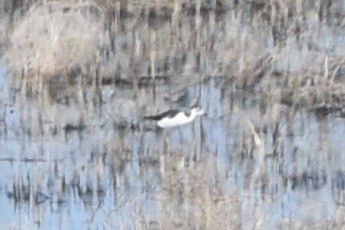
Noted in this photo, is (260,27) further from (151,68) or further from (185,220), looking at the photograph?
(185,220)

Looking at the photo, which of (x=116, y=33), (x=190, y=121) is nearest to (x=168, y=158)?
(x=190, y=121)

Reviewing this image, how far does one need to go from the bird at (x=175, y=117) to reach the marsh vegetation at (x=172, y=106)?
32 millimetres

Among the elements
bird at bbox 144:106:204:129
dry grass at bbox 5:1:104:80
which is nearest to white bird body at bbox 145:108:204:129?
bird at bbox 144:106:204:129

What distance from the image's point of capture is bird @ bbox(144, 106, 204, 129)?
626cm

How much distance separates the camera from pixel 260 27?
21.6ft

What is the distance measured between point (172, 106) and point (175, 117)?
0.29 feet

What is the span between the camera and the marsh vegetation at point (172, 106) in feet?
20.0

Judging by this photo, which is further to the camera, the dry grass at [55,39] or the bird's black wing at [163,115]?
the dry grass at [55,39]

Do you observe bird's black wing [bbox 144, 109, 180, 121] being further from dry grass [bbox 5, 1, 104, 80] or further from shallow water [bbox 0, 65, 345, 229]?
dry grass [bbox 5, 1, 104, 80]

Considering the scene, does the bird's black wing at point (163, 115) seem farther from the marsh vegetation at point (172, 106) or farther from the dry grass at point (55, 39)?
the dry grass at point (55, 39)

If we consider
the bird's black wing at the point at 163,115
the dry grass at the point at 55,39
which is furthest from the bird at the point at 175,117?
the dry grass at the point at 55,39

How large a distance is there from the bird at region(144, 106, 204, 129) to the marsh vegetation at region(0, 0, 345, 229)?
32 mm

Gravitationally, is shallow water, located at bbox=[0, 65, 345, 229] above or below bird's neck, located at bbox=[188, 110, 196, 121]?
below

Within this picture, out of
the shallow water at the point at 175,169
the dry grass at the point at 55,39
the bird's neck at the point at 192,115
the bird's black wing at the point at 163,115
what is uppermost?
the dry grass at the point at 55,39
